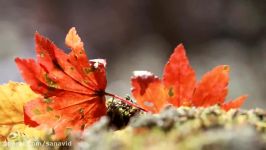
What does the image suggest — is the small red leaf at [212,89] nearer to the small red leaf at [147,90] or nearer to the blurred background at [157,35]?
the small red leaf at [147,90]

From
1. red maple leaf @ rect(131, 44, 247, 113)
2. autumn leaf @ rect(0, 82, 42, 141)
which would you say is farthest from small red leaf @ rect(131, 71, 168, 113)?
autumn leaf @ rect(0, 82, 42, 141)

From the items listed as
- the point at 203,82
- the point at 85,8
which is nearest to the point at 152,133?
the point at 203,82

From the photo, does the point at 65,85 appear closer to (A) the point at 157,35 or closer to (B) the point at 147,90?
(B) the point at 147,90

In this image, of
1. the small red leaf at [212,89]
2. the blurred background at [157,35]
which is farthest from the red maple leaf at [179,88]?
the blurred background at [157,35]

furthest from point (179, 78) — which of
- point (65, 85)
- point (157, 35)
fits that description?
point (157, 35)

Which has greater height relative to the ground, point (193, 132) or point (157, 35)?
point (157, 35)

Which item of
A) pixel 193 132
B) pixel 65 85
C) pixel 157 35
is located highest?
pixel 157 35

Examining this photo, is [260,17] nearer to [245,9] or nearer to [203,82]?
[245,9]
